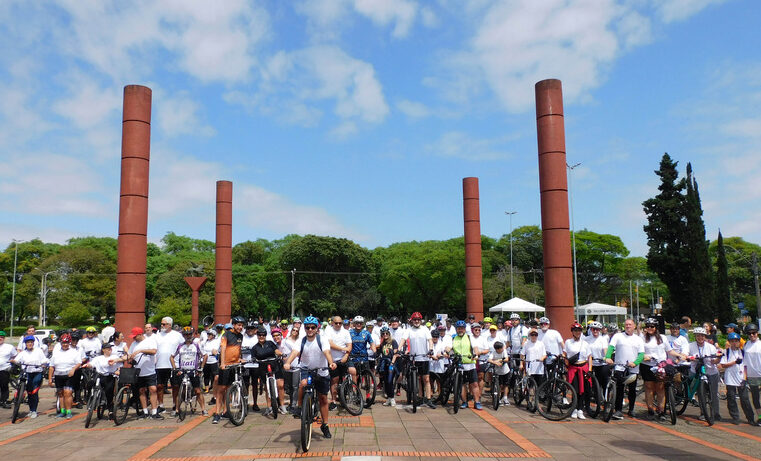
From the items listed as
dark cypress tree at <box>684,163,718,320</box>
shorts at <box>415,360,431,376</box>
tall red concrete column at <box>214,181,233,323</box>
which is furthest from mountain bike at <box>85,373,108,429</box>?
dark cypress tree at <box>684,163,718,320</box>

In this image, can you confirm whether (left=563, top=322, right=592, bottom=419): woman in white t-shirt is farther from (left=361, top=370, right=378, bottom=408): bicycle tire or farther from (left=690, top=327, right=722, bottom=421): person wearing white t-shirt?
(left=361, top=370, right=378, bottom=408): bicycle tire

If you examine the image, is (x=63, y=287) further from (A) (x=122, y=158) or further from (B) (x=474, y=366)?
(B) (x=474, y=366)

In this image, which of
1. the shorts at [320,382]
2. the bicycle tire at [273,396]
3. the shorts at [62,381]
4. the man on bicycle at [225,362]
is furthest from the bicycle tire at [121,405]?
the shorts at [320,382]

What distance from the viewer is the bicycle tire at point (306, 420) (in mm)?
7495

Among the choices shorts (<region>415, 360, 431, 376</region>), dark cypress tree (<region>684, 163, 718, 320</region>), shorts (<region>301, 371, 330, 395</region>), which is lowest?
shorts (<region>415, 360, 431, 376</region>)

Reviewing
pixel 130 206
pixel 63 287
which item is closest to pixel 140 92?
pixel 130 206

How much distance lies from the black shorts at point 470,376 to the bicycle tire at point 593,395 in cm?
207

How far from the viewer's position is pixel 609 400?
33.0ft

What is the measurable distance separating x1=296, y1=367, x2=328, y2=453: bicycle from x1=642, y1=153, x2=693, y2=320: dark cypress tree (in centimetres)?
3582

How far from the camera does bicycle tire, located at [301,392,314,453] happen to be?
7495 millimetres

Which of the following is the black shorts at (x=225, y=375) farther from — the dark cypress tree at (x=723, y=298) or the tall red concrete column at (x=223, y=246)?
the dark cypress tree at (x=723, y=298)

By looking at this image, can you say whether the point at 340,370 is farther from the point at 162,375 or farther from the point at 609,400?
the point at 609,400

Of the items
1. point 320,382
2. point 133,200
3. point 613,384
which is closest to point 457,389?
point 613,384

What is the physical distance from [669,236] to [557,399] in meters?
32.9
